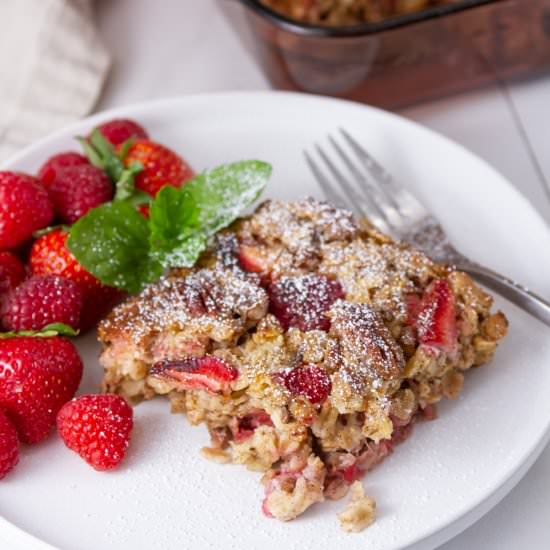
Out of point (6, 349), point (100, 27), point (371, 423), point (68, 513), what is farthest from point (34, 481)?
point (100, 27)

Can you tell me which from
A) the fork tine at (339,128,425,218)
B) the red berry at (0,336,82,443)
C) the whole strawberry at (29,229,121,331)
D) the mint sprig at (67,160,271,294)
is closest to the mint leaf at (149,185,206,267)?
the mint sprig at (67,160,271,294)

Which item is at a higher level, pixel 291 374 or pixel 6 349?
pixel 6 349

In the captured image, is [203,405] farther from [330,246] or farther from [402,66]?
[402,66]

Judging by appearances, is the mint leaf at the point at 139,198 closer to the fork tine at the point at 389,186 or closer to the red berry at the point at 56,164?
the red berry at the point at 56,164

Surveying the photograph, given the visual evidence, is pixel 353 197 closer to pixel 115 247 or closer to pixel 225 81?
pixel 115 247

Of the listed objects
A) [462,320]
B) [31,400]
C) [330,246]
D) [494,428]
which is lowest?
[494,428]
